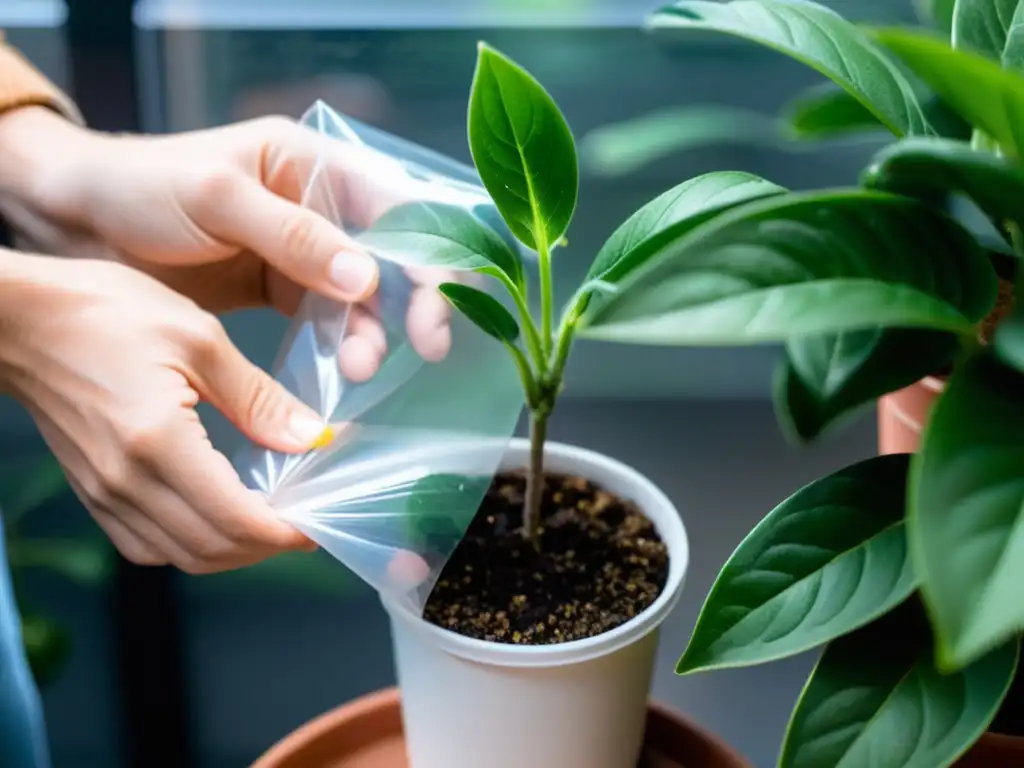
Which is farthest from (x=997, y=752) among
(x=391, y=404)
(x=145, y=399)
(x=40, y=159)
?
(x=40, y=159)

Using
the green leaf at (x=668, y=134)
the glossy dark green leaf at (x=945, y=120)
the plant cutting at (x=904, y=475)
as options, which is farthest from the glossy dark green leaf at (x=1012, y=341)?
the green leaf at (x=668, y=134)

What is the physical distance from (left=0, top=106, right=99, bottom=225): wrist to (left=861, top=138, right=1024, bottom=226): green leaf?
65 cm

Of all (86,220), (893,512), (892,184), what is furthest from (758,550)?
(86,220)

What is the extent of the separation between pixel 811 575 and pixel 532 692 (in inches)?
7.9

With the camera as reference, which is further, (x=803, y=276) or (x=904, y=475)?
(x=904, y=475)

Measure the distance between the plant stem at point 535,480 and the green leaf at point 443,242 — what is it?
92 mm

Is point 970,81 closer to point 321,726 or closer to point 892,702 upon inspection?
point 892,702

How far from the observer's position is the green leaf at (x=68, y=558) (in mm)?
1201

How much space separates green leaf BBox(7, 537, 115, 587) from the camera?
120cm

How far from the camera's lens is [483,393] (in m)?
0.71

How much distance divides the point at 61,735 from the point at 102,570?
0.25m

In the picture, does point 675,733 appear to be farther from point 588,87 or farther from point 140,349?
point 588,87

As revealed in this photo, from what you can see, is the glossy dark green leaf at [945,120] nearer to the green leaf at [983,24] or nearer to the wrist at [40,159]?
the green leaf at [983,24]

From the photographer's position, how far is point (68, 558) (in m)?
1.21
